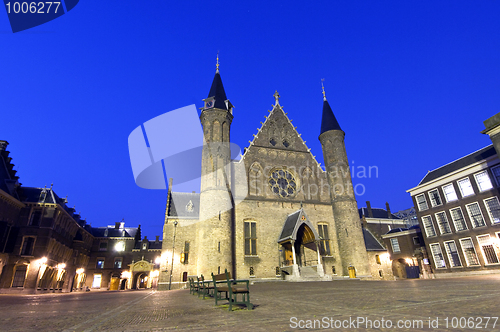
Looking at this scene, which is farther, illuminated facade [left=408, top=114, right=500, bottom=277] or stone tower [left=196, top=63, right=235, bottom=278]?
illuminated facade [left=408, top=114, right=500, bottom=277]

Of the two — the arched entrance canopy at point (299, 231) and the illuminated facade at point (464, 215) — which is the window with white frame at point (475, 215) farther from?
the arched entrance canopy at point (299, 231)

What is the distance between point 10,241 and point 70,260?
1311 cm

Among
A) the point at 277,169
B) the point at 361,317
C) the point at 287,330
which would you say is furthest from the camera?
the point at 277,169

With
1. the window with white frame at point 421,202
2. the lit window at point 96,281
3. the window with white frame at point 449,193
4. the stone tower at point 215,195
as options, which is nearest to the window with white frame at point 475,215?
the window with white frame at point 449,193

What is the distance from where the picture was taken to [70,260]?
34.9 m

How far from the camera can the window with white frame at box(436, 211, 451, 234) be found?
27.1m

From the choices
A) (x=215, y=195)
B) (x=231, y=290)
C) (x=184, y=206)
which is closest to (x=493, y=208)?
(x=215, y=195)

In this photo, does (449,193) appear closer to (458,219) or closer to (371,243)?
(458,219)

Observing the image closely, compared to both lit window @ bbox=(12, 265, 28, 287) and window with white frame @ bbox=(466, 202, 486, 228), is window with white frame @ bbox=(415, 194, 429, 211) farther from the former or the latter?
lit window @ bbox=(12, 265, 28, 287)

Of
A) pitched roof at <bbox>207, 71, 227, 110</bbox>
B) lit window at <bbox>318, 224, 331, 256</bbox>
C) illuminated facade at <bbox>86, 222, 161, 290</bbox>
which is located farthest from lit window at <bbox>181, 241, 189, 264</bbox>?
illuminated facade at <bbox>86, 222, 161, 290</bbox>

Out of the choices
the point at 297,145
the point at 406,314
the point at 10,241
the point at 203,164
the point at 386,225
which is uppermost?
the point at 297,145

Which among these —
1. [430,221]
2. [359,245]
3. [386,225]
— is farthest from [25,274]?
[386,225]

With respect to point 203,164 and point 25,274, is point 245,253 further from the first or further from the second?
point 25,274

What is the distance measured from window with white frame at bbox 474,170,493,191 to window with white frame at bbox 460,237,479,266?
5.14 meters
